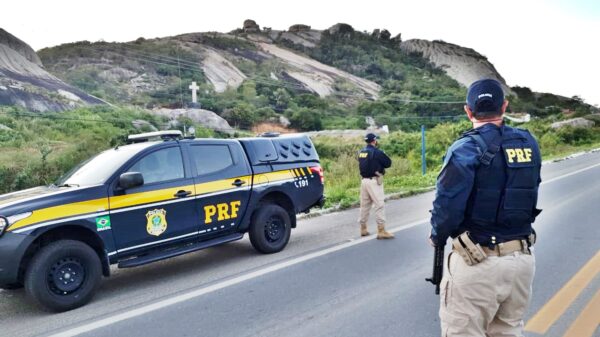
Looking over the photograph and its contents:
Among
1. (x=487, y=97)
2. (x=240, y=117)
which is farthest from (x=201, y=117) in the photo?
(x=487, y=97)

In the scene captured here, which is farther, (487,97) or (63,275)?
(63,275)

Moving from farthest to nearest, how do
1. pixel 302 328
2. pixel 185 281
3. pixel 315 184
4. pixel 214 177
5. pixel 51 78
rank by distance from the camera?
pixel 51 78, pixel 315 184, pixel 214 177, pixel 185 281, pixel 302 328

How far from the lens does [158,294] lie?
510cm

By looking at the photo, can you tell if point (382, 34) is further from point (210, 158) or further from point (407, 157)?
point (210, 158)

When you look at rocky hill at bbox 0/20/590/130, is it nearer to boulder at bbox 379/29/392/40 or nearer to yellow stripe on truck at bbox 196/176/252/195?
boulder at bbox 379/29/392/40

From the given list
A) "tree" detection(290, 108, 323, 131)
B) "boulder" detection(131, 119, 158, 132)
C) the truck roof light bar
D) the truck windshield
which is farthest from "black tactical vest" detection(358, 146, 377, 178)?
"tree" detection(290, 108, 323, 131)

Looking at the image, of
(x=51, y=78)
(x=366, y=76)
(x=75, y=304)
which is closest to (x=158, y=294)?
(x=75, y=304)

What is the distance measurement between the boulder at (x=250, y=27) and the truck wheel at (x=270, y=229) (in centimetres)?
14653

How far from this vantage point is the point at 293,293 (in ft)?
16.2

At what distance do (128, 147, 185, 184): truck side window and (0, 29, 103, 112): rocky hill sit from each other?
55717 millimetres

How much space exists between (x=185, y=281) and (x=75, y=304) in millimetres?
1186

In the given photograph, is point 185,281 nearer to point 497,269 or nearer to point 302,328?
point 302,328

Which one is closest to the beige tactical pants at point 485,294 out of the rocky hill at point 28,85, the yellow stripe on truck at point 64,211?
the yellow stripe on truck at point 64,211

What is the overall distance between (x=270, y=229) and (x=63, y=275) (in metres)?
2.79
